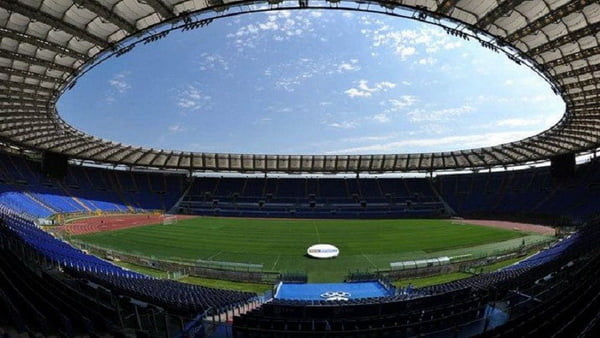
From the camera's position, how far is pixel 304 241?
127 feet

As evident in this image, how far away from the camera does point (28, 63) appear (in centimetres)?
2558

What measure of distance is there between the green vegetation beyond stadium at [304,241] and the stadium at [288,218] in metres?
0.34

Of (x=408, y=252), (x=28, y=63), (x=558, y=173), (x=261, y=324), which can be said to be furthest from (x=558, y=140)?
(x=28, y=63)

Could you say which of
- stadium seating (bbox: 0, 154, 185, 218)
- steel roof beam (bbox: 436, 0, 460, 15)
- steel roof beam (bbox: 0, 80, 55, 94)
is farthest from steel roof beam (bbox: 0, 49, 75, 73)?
steel roof beam (bbox: 436, 0, 460, 15)

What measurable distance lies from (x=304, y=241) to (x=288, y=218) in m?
21.4

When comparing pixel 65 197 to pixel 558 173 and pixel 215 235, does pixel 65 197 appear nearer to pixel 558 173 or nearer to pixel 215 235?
pixel 215 235

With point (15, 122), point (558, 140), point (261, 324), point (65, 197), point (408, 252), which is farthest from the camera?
point (65, 197)

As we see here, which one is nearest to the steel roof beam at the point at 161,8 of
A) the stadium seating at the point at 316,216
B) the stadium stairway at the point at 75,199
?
the stadium seating at the point at 316,216

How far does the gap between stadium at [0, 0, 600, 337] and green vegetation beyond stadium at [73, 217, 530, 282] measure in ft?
1.12

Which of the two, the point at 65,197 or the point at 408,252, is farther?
the point at 65,197

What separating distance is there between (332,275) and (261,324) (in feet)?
48.9

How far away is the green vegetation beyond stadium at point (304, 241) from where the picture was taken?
98.1 ft

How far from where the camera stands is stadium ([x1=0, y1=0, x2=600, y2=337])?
38.7 feet

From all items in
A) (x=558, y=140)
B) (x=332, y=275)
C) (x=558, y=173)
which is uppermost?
(x=558, y=140)
